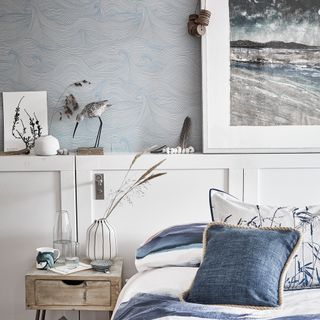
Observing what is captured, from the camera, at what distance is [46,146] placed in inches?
114

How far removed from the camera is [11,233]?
297cm

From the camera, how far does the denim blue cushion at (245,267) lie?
2.01 meters

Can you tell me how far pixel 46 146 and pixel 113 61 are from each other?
0.59m

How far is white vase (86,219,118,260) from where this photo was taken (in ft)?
9.19

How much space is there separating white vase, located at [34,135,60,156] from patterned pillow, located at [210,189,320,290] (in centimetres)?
92

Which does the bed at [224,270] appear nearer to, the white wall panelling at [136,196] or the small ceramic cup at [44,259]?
the white wall panelling at [136,196]

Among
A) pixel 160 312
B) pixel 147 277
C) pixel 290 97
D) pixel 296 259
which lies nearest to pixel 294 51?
pixel 290 97

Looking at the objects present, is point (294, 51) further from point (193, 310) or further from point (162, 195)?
point (193, 310)

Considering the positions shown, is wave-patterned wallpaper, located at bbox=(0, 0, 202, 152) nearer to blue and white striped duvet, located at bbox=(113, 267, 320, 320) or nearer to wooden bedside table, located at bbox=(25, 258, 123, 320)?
wooden bedside table, located at bbox=(25, 258, 123, 320)

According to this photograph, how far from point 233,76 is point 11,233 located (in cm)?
146

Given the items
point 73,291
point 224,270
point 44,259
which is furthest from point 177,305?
point 44,259

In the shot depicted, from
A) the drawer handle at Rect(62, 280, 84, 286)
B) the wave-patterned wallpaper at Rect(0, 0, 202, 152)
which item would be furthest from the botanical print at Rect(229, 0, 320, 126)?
the drawer handle at Rect(62, 280, 84, 286)

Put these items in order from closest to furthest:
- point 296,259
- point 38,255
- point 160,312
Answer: point 160,312
point 296,259
point 38,255

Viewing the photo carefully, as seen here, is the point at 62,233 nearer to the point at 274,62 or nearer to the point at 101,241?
the point at 101,241
